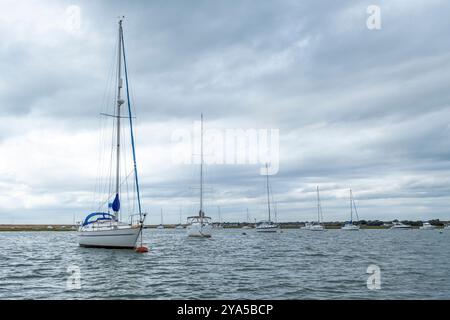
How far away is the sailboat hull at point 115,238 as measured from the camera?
50844mm

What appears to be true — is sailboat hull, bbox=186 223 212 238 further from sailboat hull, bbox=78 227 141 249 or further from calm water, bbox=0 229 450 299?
calm water, bbox=0 229 450 299

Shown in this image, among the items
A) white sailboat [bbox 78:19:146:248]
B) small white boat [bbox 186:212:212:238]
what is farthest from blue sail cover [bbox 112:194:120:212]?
small white boat [bbox 186:212:212:238]

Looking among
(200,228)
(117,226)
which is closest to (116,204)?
(117,226)

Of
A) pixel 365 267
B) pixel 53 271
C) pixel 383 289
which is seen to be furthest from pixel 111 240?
pixel 383 289

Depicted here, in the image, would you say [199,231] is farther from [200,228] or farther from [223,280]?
[223,280]

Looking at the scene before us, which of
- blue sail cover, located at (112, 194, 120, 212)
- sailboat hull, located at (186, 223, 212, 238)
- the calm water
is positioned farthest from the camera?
sailboat hull, located at (186, 223, 212, 238)

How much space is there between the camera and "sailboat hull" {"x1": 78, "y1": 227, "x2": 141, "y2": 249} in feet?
167

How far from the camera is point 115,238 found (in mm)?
51500

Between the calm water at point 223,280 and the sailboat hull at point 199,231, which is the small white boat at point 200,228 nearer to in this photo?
the sailboat hull at point 199,231
